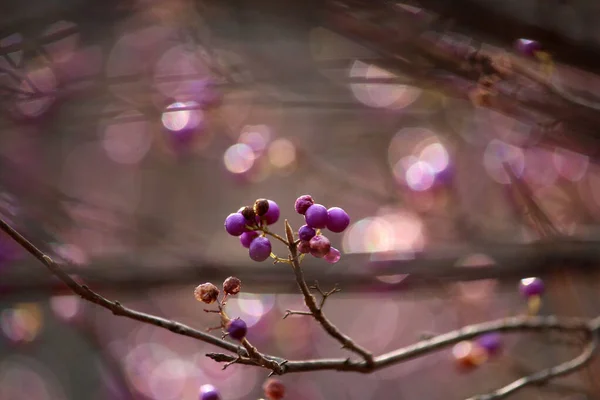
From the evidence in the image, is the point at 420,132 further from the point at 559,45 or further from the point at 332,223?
the point at 332,223

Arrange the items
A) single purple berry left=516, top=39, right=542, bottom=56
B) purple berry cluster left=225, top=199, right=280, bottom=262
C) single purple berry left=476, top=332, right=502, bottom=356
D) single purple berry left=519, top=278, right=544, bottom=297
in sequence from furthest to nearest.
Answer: single purple berry left=476, top=332, right=502, bottom=356
single purple berry left=519, top=278, right=544, bottom=297
single purple berry left=516, top=39, right=542, bottom=56
purple berry cluster left=225, top=199, right=280, bottom=262

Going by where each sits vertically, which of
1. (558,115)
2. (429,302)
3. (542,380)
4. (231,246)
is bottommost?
(429,302)

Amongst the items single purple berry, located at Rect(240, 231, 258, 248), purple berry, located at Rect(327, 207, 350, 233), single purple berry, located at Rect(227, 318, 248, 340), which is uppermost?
purple berry, located at Rect(327, 207, 350, 233)

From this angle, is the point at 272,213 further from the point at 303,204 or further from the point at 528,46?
the point at 528,46

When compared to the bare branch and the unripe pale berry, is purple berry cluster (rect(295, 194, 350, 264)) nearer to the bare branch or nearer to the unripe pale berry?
the unripe pale berry

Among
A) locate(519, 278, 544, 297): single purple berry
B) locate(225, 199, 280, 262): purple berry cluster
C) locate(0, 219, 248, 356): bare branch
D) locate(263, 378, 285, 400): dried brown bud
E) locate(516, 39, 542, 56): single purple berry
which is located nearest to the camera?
locate(0, 219, 248, 356): bare branch

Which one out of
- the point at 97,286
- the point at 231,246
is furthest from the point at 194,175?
the point at 97,286

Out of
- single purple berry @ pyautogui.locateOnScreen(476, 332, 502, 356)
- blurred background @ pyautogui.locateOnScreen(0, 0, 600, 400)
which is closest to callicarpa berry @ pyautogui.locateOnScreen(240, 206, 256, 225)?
blurred background @ pyautogui.locateOnScreen(0, 0, 600, 400)
